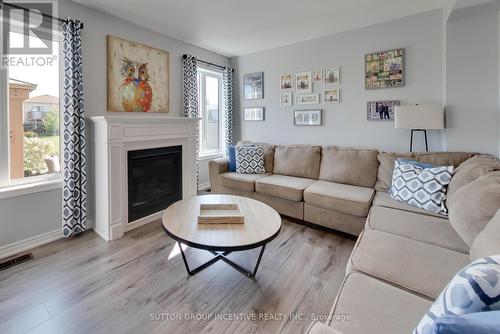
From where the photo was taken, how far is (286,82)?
396cm

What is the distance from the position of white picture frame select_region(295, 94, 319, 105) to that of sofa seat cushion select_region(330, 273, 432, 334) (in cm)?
295

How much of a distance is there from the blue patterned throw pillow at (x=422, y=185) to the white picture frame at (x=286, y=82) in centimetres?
207

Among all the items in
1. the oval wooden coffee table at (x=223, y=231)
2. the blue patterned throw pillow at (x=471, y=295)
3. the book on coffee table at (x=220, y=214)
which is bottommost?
the oval wooden coffee table at (x=223, y=231)

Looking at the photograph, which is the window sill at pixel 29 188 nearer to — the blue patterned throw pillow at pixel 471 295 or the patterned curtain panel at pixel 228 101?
the patterned curtain panel at pixel 228 101

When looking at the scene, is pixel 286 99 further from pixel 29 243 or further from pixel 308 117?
pixel 29 243

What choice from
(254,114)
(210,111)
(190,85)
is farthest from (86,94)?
(254,114)

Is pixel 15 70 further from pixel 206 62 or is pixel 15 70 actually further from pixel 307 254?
pixel 307 254

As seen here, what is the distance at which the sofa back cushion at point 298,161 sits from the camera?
133 inches

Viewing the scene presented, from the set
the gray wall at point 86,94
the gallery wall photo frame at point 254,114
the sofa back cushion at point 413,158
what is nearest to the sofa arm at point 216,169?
the gallery wall photo frame at point 254,114

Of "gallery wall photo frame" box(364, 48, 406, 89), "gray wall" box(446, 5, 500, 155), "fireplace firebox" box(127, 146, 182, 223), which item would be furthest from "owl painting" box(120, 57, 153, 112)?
"gray wall" box(446, 5, 500, 155)

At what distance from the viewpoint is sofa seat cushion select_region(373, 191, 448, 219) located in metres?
2.11

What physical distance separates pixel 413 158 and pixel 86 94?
347cm

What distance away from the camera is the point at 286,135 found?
408cm

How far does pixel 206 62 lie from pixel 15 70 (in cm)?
241
